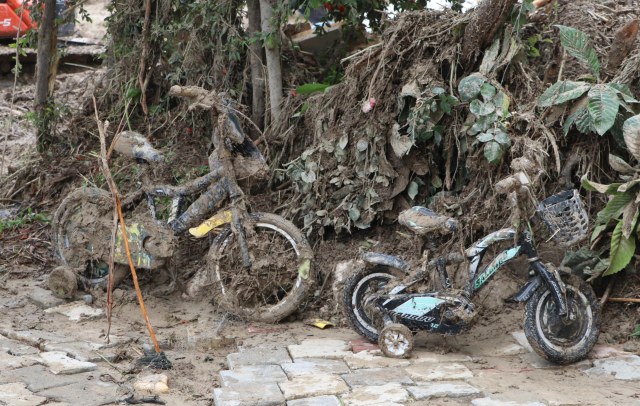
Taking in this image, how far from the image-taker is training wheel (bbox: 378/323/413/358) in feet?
13.3

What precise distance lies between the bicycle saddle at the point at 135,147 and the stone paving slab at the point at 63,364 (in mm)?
1824

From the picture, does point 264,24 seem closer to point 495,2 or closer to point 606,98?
point 495,2

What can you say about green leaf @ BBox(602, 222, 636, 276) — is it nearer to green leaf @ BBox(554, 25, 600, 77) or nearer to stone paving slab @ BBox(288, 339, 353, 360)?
green leaf @ BBox(554, 25, 600, 77)

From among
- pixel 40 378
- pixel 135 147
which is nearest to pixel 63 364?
pixel 40 378

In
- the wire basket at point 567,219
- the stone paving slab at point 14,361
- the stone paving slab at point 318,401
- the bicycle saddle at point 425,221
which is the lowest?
the stone paving slab at point 14,361

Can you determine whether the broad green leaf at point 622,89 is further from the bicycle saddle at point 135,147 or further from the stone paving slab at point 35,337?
the stone paving slab at point 35,337

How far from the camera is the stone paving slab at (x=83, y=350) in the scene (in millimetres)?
4133

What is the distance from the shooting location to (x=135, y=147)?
5207mm

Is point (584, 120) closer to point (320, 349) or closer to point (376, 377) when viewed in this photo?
point (376, 377)

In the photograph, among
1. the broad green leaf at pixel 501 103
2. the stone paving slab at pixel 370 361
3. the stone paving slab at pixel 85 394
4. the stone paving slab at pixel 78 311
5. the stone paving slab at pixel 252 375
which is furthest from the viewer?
the stone paving slab at pixel 78 311

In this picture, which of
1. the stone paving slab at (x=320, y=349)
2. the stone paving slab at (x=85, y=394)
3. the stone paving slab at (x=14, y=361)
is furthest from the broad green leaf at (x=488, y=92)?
the stone paving slab at (x=14, y=361)

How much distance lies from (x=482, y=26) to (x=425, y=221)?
179cm

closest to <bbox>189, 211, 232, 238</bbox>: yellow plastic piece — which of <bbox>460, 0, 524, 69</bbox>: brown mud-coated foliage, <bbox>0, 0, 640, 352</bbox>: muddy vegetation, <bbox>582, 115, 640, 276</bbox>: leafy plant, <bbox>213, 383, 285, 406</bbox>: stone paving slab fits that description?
<bbox>0, 0, 640, 352</bbox>: muddy vegetation

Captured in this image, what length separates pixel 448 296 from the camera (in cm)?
404
